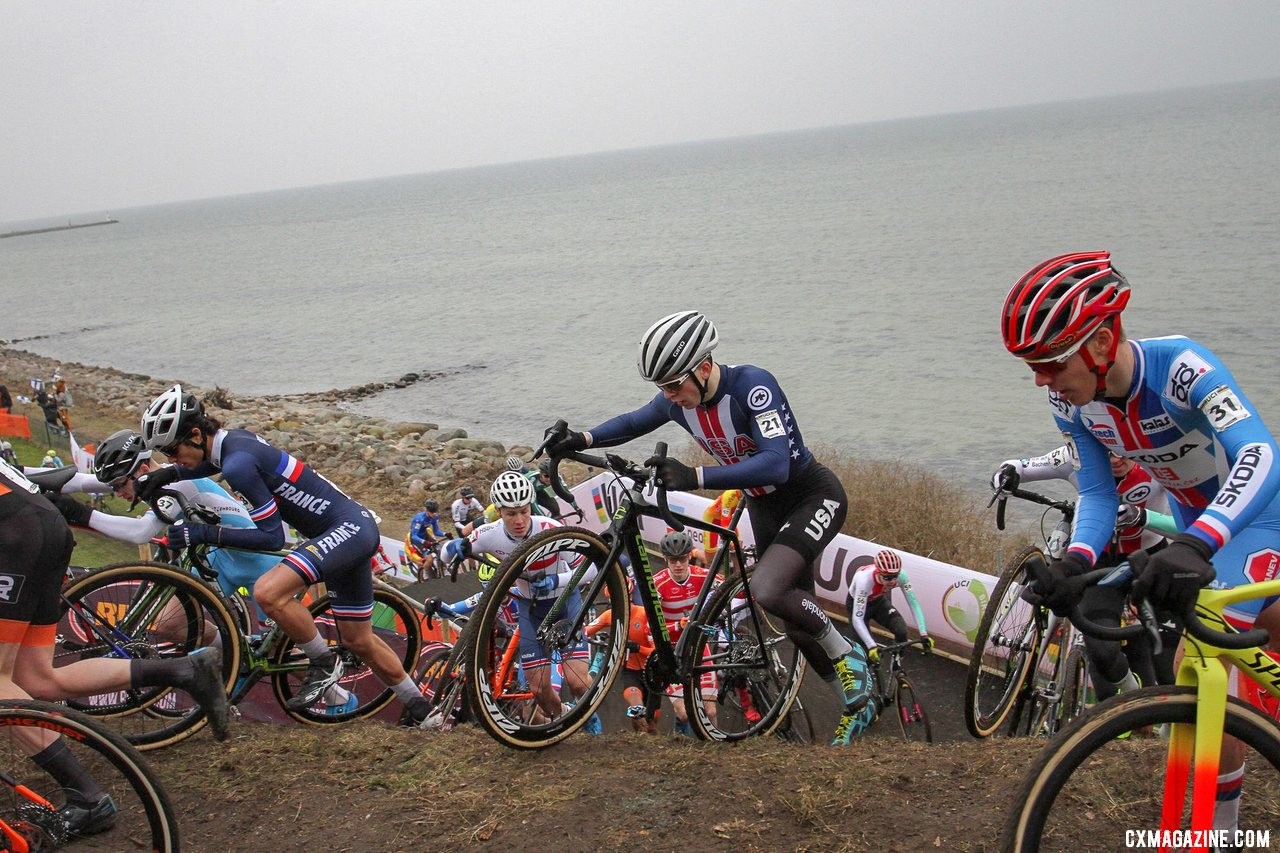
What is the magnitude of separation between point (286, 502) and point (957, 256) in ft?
202

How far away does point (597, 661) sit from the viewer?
5.77m

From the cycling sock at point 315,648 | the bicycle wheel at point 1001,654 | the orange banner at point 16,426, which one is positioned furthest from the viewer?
the orange banner at point 16,426

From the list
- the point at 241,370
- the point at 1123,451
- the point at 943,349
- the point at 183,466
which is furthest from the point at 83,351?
the point at 1123,451

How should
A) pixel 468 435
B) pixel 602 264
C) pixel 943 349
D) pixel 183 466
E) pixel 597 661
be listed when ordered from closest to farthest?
pixel 597 661, pixel 183 466, pixel 468 435, pixel 943 349, pixel 602 264

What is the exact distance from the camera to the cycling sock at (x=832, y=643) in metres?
6.22

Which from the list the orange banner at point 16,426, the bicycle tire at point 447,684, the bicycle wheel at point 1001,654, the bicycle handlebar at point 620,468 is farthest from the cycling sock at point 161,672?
the orange banner at point 16,426

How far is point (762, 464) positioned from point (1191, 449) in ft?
7.17

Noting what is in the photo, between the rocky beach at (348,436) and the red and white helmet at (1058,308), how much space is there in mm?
19809

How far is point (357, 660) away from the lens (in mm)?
7238

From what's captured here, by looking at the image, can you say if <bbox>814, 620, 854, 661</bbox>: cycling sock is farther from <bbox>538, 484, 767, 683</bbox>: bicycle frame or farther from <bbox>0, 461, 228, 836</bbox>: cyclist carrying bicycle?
<bbox>0, 461, 228, 836</bbox>: cyclist carrying bicycle

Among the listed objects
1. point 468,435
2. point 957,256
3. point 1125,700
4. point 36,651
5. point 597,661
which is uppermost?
point 957,256

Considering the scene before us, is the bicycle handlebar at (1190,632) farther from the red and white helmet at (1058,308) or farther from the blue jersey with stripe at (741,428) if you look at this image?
the blue jersey with stripe at (741,428)

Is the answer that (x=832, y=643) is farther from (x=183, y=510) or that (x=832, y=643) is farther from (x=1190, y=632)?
(x=183, y=510)

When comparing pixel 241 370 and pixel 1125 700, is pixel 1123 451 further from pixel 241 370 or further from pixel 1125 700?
pixel 241 370
